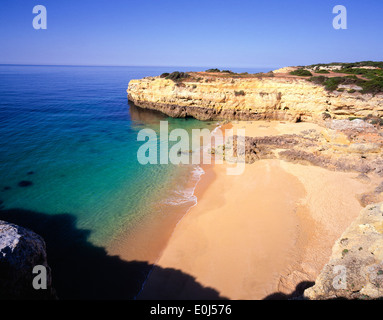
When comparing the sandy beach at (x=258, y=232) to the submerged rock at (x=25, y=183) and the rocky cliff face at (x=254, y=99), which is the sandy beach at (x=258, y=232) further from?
the rocky cliff face at (x=254, y=99)

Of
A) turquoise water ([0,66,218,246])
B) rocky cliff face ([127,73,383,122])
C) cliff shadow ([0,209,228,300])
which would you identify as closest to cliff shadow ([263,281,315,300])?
cliff shadow ([0,209,228,300])

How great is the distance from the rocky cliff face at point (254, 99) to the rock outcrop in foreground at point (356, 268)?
24277 mm

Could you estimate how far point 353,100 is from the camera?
85.4ft

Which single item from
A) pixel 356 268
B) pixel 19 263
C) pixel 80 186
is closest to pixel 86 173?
pixel 80 186

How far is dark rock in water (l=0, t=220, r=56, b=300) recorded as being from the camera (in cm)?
535

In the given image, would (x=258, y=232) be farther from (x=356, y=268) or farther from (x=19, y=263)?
(x=19, y=263)

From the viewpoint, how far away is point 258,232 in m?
11.6

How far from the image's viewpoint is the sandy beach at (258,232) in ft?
30.1

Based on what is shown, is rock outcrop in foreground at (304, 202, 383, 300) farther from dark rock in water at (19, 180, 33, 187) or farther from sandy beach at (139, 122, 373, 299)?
dark rock in water at (19, 180, 33, 187)

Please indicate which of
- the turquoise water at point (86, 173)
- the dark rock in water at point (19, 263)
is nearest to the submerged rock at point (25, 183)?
the turquoise water at point (86, 173)
